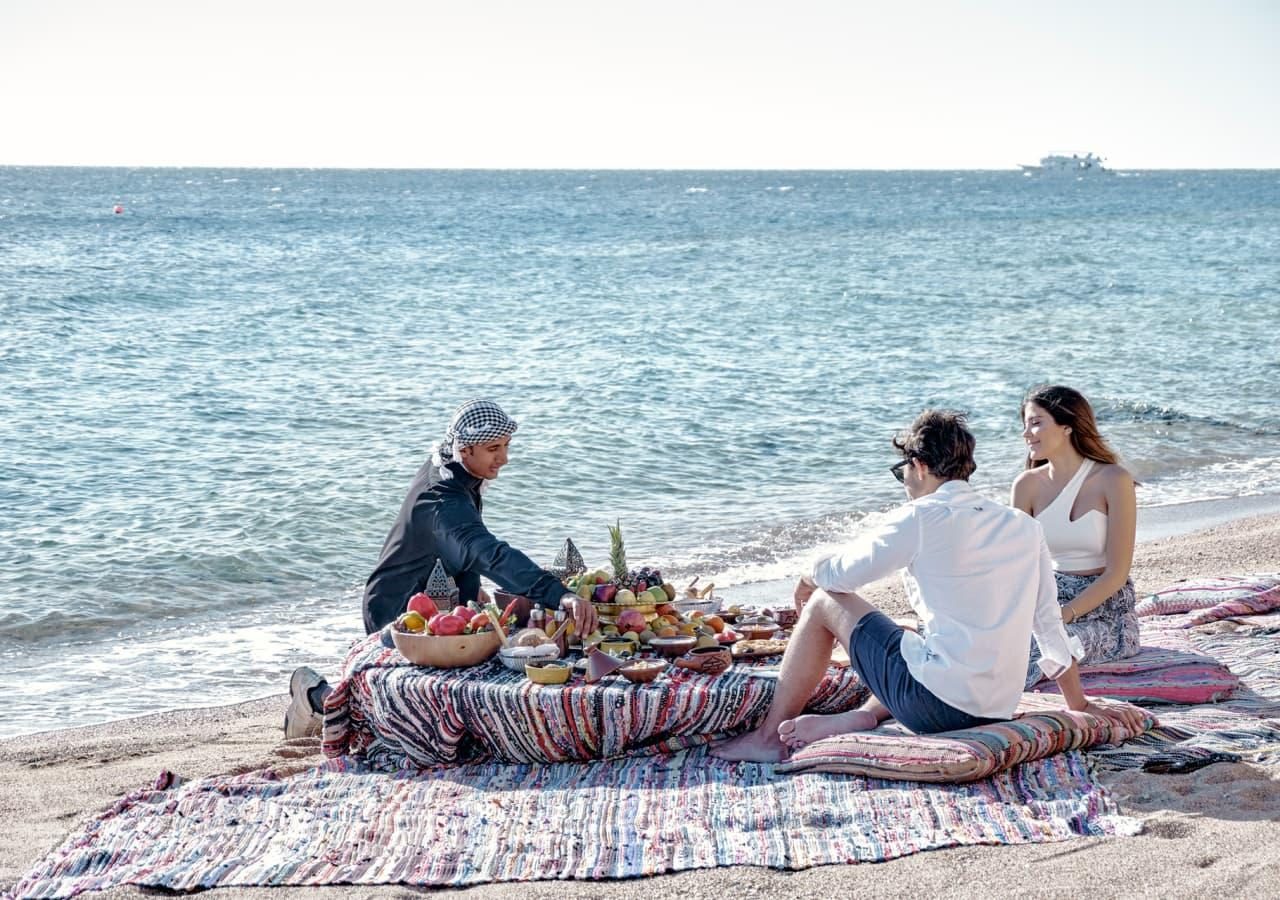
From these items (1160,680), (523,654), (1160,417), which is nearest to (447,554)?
(523,654)

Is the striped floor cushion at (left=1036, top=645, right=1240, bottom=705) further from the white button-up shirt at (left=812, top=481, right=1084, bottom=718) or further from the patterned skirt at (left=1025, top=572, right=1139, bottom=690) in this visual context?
the white button-up shirt at (left=812, top=481, right=1084, bottom=718)

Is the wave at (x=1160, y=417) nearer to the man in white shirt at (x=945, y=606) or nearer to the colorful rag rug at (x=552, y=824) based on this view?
the man in white shirt at (x=945, y=606)

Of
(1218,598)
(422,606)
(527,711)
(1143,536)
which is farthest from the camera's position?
(1143,536)

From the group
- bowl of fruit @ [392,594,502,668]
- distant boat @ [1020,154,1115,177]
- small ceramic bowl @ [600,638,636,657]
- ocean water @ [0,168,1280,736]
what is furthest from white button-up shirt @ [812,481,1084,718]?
distant boat @ [1020,154,1115,177]

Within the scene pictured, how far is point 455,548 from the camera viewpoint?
17.9 feet

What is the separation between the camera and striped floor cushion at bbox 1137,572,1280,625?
6.58m

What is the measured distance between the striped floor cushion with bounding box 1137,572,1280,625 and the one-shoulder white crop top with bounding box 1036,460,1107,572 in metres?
1.21

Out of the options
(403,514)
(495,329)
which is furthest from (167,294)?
(403,514)

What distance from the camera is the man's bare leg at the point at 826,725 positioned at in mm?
4871

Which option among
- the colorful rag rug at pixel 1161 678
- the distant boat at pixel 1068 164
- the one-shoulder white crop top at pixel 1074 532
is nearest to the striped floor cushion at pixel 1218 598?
the colorful rag rug at pixel 1161 678

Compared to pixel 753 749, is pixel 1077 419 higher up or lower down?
higher up

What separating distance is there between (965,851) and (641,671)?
56.0 inches

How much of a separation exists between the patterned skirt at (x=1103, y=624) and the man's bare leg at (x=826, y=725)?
1010mm

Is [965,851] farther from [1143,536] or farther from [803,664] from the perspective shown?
[1143,536]
